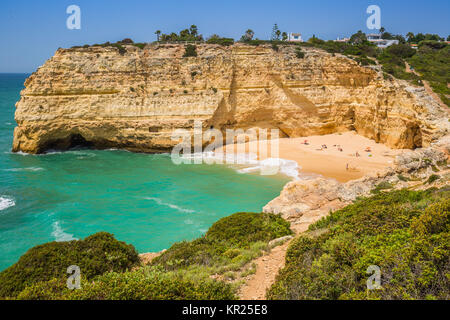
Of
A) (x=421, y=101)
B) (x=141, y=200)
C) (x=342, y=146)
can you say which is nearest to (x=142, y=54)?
(x=141, y=200)

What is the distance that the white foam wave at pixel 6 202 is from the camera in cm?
2048

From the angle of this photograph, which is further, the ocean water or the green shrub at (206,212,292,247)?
the ocean water

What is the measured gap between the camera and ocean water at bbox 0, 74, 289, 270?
17109 millimetres

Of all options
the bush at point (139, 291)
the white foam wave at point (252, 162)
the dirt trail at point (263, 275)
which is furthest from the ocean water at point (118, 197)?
the bush at point (139, 291)

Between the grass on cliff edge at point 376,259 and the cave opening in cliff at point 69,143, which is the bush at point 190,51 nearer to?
the cave opening in cliff at point 69,143

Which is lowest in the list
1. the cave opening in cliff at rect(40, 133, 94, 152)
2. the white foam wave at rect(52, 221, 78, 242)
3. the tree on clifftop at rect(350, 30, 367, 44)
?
the white foam wave at rect(52, 221, 78, 242)

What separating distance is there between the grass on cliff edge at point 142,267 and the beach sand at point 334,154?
14.6 metres

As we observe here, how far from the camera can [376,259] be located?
6.24 metres

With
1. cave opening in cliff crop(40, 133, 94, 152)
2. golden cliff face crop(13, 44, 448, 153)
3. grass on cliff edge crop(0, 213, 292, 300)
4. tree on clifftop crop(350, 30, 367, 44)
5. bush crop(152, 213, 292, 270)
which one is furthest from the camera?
tree on clifftop crop(350, 30, 367, 44)

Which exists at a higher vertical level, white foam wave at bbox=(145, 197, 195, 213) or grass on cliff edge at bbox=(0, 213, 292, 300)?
grass on cliff edge at bbox=(0, 213, 292, 300)

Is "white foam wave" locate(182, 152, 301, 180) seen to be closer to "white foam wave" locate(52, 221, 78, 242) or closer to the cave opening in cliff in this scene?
the cave opening in cliff

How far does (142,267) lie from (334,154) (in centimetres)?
2516

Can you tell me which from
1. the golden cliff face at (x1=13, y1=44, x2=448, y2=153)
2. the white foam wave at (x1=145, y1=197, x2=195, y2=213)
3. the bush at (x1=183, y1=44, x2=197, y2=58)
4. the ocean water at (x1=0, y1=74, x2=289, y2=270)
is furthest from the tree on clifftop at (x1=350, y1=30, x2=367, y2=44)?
the white foam wave at (x1=145, y1=197, x2=195, y2=213)
